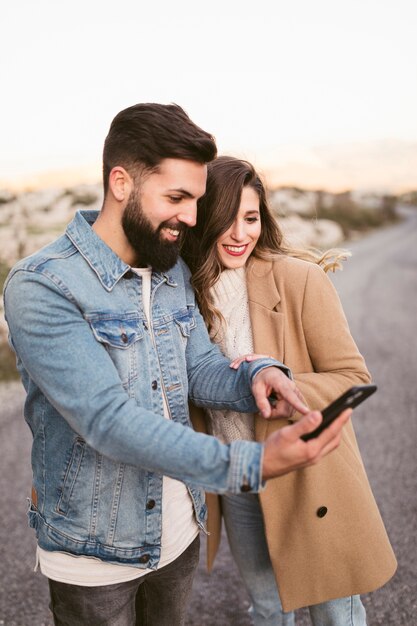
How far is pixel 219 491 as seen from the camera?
1467mm

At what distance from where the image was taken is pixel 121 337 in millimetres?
1780

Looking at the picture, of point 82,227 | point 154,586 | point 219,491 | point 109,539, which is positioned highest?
point 82,227

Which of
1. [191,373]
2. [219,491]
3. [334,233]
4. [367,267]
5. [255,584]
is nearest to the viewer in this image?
[219,491]

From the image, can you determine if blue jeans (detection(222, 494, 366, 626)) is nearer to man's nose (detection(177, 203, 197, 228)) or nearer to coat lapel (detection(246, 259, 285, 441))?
coat lapel (detection(246, 259, 285, 441))

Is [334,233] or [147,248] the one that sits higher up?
[147,248]

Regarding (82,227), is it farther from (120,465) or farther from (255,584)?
(255,584)

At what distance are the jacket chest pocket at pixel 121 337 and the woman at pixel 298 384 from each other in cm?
41

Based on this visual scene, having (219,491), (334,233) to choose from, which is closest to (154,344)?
(219,491)

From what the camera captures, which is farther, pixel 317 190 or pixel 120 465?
pixel 317 190

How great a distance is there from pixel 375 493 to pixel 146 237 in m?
3.28

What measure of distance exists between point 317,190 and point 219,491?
3725cm

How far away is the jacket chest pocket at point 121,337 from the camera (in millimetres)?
1727

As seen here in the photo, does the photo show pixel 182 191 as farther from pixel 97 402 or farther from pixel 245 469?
pixel 245 469

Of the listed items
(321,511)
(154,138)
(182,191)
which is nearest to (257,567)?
(321,511)
